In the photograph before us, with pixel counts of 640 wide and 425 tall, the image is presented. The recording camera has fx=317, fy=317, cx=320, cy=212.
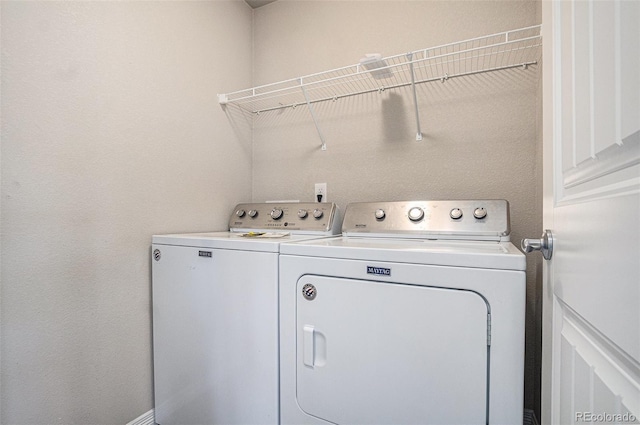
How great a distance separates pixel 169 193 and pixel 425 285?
1.35 meters

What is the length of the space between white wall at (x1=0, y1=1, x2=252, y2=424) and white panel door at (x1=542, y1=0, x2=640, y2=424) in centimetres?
160

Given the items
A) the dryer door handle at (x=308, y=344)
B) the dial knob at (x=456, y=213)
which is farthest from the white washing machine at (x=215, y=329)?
the dial knob at (x=456, y=213)

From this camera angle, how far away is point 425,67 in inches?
69.4

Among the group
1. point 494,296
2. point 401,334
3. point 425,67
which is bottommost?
point 401,334

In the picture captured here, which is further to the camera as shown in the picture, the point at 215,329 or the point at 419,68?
the point at 419,68

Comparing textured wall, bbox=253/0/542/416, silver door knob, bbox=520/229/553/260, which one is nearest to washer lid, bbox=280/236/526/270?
silver door knob, bbox=520/229/553/260

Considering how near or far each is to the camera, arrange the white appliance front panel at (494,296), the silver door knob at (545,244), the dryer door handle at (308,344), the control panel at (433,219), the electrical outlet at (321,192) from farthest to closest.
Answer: the electrical outlet at (321,192) < the control panel at (433,219) < the dryer door handle at (308,344) < the white appliance front panel at (494,296) < the silver door knob at (545,244)

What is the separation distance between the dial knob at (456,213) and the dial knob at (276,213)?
3.00ft

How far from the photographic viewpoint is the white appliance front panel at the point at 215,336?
1210 millimetres

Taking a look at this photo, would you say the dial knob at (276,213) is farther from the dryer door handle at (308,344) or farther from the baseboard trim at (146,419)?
the baseboard trim at (146,419)

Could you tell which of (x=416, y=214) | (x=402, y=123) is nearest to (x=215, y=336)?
(x=416, y=214)

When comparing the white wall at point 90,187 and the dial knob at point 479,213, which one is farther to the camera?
the dial knob at point 479,213

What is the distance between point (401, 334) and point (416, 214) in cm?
67

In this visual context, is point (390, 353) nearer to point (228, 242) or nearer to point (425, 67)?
point (228, 242)
